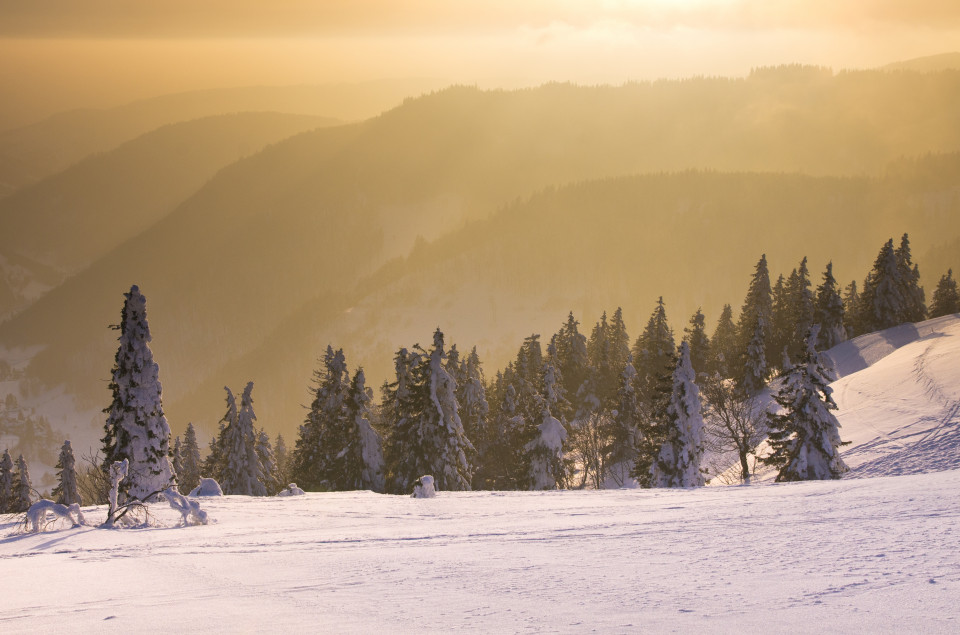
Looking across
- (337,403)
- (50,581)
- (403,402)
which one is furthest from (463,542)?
(337,403)

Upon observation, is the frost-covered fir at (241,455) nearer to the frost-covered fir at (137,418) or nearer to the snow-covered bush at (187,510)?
the frost-covered fir at (137,418)

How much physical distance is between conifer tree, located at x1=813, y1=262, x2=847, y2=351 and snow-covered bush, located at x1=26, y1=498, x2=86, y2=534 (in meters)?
72.4

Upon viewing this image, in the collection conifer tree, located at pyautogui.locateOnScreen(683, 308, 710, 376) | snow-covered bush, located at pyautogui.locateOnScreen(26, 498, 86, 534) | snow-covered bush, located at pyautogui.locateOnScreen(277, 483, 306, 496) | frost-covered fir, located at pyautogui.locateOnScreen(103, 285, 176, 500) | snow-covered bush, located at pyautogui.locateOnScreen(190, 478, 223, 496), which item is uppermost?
conifer tree, located at pyautogui.locateOnScreen(683, 308, 710, 376)

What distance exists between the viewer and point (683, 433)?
3850 cm

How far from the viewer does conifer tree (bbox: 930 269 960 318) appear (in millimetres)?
81500

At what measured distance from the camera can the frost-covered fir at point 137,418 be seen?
96.0 ft

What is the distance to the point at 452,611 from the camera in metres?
8.42

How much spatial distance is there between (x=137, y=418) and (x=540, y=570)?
2428 centimetres

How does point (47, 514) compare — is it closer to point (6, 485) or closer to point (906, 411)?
point (906, 411)

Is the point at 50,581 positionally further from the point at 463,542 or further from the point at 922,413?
the point at 922,413

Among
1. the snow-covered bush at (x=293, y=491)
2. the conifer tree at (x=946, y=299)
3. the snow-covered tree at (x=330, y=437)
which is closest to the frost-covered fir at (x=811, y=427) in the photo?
the snow-covered bush at (x=293, y=491)

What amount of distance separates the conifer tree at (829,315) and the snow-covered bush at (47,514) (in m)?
72.4

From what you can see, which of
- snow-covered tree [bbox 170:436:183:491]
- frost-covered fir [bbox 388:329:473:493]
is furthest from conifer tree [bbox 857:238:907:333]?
snow-covered tree [bbox 170:436:183:491]

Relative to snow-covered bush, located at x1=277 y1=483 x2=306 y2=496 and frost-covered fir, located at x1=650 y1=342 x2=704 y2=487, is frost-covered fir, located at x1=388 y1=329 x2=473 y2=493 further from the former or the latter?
snow-covered bush, located at x1=277 y1=483 x2=306 y2=496
